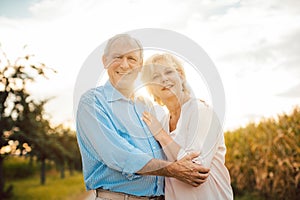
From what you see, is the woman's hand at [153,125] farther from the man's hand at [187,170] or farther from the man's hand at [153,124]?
the man's hand at [187,170]

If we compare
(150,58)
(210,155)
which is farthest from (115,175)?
(150,58)

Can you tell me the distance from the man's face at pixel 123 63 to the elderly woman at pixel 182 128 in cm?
8

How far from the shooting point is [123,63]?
8.14ft

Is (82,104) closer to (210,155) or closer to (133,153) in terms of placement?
(133,153)

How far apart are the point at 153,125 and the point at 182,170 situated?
0.32 m

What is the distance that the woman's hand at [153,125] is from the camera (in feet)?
8.09

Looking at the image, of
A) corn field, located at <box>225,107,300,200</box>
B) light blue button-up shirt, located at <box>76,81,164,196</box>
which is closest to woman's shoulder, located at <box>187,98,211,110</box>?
light blue button-up shirt, located at <box>76,81,164,196</box>

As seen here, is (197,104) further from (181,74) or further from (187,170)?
(187,170)

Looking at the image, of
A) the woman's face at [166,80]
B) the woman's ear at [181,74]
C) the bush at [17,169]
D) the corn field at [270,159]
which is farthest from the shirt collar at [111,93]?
the bush at [17,169]

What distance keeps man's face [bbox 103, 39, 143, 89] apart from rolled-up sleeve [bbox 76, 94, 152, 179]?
0.20 m

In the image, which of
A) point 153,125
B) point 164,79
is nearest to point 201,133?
point 153,125

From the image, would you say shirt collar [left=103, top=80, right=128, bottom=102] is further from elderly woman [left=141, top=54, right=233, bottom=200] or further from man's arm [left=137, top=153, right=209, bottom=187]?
man's arm [left=137, top=153, right=209, bottom=187]

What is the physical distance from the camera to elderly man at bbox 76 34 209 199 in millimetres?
2285

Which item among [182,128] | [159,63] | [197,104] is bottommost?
[182,128]
